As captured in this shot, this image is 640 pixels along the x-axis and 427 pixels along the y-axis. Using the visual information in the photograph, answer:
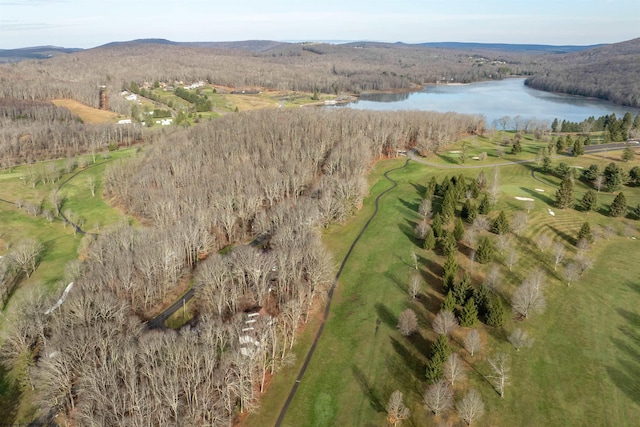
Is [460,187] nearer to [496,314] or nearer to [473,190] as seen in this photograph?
[473,190]

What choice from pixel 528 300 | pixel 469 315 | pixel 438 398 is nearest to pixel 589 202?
pixel 528 300

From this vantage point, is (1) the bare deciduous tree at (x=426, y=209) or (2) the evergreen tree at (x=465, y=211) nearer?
(2) the evergreen tree at (x=465, y=211)

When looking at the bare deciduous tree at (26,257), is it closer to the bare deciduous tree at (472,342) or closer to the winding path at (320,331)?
the winding path at (320,331)

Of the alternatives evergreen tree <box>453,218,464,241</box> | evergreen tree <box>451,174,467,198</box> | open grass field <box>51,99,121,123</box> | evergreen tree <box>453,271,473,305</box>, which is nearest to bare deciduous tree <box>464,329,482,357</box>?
evergreen tree <box>453,271,473,305</box>

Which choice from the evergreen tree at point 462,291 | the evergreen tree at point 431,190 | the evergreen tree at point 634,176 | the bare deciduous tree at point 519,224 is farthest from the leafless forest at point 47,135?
the evergreen tree at point 634,176

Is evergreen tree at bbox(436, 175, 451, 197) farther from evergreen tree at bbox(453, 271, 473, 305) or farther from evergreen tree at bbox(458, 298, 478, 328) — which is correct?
evergreen tree at bbox(458, 298, 478, 328)
